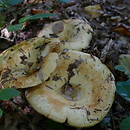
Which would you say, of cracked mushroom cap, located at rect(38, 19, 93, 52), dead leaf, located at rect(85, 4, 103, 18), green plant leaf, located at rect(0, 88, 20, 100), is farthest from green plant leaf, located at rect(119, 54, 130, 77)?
green plant leaf, located at rect(0, 88, 20, 100)

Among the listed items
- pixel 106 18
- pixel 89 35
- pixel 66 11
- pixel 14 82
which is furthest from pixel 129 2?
pixel 14 82

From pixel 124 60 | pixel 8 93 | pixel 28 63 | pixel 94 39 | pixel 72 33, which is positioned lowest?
pixel 124 60

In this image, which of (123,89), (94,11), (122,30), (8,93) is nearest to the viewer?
(8,93)

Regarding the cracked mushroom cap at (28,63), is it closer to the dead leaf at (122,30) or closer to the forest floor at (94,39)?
the forest floor at (94,39)

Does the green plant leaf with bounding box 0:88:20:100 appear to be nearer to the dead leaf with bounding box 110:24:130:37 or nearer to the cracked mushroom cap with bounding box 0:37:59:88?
the cracked mushroom cap with bounding box 0:37:59:88

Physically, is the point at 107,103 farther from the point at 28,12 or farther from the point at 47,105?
the point at 28,12

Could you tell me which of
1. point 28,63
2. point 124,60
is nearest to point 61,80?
point 28,63

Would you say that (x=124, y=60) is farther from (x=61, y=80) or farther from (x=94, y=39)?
(x=61, y=80)
